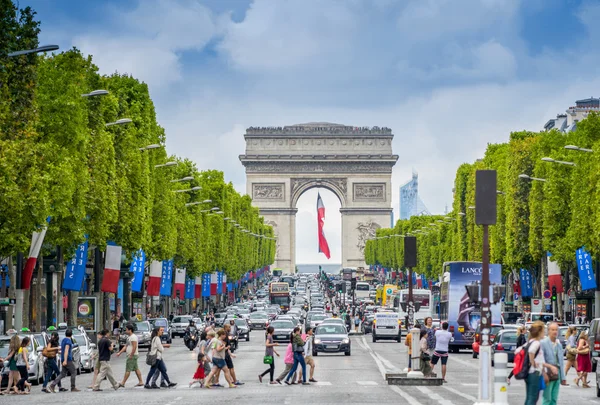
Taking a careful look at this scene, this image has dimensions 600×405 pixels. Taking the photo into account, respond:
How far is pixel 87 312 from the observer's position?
2488 inches

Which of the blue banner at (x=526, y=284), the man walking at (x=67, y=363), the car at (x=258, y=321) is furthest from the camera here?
the car at (x=258, y=321)

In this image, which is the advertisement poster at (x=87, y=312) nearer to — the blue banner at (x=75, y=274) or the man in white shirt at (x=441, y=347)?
the blue banner at (x=75, y=274)

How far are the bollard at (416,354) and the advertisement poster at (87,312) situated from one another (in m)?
26.3

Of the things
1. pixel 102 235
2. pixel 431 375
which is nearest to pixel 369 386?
pixel 431 375

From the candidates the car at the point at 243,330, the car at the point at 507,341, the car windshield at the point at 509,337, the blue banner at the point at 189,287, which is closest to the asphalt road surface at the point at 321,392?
the car at the point at 507,341

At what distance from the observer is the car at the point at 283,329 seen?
76.1m

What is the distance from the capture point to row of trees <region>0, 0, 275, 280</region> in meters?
42.2

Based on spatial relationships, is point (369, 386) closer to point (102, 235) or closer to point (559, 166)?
point (102, 235)

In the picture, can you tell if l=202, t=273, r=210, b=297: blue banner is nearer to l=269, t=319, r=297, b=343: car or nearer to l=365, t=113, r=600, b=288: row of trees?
l=365, t=113, r=600, b=288: row of trees

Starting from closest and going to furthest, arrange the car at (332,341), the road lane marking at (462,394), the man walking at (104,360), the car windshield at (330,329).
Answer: the road lane marking at (462,394) → the man walking at (104,360) → the car at (332,341) → the car windshield at (330,329)

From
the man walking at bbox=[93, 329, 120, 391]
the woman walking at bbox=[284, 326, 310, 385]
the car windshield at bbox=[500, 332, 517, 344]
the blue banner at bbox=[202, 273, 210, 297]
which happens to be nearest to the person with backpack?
the woman walking at bbox=[284, 326, 310, 385]

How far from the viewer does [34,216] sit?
42688 mm

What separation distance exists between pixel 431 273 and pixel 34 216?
368 feet

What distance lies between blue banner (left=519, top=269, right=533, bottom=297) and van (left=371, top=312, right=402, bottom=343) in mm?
10268
